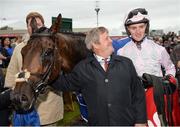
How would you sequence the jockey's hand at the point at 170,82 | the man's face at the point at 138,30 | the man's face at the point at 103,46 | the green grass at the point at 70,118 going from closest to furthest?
the man's face at the point at 103,46 < the jockey's hand at the point at 170,82 < the man's face at the point at 138,30 < the green grass at the point at 70,118

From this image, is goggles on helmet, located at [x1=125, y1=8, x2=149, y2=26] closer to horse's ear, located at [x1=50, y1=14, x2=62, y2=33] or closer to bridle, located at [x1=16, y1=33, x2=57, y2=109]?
horse's ear, located at [x1=50, y1=14, x2=62, y2=33]

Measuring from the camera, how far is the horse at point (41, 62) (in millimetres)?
3328

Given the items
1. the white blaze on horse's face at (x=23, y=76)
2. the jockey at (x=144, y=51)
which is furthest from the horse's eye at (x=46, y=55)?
the jockey at (x=144, y=51)

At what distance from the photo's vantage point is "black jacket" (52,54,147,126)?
3344 mm

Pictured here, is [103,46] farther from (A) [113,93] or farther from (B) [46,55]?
(B) [46,55]

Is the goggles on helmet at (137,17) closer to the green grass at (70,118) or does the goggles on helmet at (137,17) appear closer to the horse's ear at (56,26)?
the horse's ear at (56,26)

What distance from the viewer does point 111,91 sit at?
3336mm

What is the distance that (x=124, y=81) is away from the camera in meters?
3.37

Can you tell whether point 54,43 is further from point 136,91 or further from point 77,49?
point 136,91

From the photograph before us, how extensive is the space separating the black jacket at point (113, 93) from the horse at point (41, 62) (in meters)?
0.33

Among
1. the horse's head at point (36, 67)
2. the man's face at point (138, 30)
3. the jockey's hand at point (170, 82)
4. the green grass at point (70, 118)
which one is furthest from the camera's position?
the green grass at point (70, 118)

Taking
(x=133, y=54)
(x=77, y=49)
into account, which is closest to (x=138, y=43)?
(x=133, y=54)

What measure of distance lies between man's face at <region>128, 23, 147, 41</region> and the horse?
0.72 metres

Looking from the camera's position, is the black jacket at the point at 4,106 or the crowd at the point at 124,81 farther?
the black jacket at the point at 4,106
